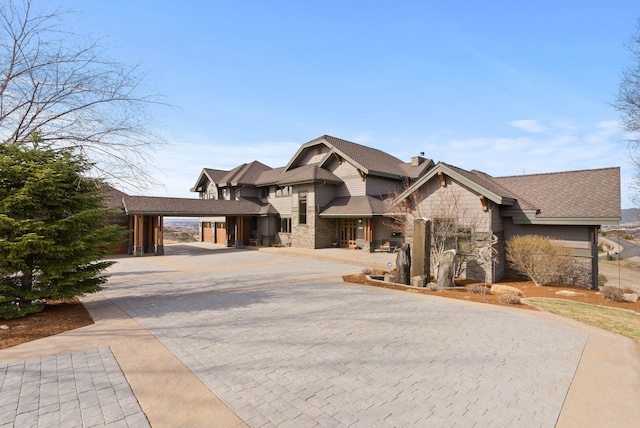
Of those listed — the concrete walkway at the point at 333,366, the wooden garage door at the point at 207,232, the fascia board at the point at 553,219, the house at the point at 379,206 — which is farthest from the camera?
the wooden garage door at the point at 207,232

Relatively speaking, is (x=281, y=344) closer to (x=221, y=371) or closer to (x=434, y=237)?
(x=221, y=371)

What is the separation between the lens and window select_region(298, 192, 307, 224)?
87.6ft

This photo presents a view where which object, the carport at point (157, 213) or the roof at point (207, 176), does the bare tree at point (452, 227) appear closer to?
the carport at point (157, 213)

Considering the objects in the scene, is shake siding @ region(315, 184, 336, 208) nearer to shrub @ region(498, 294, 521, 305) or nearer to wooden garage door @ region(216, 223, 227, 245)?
wooden garage door @ region(216, 223, 227, 245)

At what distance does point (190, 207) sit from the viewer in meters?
26.1

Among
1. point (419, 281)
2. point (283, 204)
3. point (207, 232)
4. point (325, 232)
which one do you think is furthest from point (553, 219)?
point (207, 232)

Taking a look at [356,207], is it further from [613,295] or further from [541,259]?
[613,295]

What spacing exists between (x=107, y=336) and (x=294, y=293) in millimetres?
5636

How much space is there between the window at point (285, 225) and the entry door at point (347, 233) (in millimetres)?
4965

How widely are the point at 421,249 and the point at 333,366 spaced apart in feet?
30.6

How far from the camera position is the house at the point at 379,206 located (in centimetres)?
1400

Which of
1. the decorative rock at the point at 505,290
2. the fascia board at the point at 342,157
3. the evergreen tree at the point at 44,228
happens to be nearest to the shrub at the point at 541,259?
the decorative rock at the point at 505,290

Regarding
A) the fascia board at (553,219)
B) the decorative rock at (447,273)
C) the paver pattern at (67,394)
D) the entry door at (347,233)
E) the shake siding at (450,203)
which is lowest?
the paver pattern at (67,394)

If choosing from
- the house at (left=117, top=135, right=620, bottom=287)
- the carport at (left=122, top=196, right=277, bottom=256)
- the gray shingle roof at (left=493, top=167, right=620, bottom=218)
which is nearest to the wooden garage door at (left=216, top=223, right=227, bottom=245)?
the house at (left=117, top=135, right=620, bottom=287)
